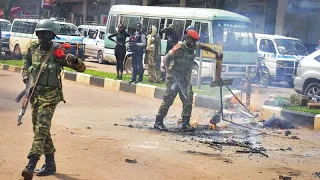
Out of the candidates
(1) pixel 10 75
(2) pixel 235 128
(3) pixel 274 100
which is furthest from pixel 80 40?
(2) pixel 235 128

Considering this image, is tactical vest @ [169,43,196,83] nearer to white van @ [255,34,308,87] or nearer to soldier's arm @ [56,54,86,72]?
soldier's arm @ [56,54,86,72]

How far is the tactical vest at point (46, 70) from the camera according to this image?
510 cm

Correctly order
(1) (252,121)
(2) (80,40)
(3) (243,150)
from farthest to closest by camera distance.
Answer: (2) (80,40)
(1) (252,121)
(3) (243,150)

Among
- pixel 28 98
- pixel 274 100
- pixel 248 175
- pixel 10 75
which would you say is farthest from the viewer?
pixel 10 75

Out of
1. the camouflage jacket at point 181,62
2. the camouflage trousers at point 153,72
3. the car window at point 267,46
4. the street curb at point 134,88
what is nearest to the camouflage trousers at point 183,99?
the camouflage jacket at point 181,62

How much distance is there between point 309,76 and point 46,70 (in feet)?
27.0

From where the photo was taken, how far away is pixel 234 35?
51.3ft

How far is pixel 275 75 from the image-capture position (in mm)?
17234

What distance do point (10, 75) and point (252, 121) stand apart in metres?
9.82

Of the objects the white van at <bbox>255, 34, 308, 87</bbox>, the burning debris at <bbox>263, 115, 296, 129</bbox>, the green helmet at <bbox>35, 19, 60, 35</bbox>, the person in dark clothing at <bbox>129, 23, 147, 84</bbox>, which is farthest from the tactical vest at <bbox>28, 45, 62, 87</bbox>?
the white van at <bbox>255, 34, 308, 87</bbox>

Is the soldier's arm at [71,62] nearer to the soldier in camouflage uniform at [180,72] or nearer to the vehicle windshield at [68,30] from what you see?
the soldier in camouflage uniform at [180,72]

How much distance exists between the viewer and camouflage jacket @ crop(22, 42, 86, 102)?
5102mm

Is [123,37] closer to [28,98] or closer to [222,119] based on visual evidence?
[222,119]

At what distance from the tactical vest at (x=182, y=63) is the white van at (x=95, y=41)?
663 inches
